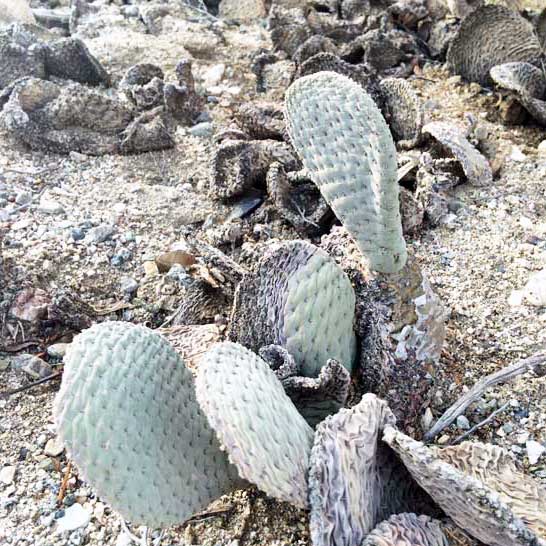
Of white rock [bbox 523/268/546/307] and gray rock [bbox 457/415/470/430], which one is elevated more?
white rock [bbox 523/268/546/307]

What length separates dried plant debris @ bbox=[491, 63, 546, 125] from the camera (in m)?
3.02

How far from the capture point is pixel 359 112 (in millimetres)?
1570

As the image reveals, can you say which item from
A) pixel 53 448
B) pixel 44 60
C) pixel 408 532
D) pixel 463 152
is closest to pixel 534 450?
pixel 408 532

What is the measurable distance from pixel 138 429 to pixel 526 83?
8.62ft

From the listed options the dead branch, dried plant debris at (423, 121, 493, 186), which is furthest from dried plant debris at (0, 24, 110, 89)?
the dead branch

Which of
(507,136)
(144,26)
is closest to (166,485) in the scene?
(507,136)

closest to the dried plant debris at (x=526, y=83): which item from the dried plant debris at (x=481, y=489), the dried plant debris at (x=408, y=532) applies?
the dried plant debris at (x=481, y=489)

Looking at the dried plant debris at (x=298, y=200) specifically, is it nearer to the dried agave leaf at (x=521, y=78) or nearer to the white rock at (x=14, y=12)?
the dried agave leaf at (x=521, y=78)

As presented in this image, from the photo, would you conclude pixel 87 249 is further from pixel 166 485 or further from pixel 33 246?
pixel 166 485

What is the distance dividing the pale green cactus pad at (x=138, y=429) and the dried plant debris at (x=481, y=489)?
1.34 feet

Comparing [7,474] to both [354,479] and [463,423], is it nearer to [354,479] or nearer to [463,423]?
[354,479]

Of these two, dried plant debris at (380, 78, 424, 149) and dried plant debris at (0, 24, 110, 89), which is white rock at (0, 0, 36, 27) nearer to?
dried plant debris at (0, 24, 110, 89)

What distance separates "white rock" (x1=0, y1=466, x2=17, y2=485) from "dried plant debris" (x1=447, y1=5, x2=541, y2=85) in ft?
9.87

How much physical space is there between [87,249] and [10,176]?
69cm
